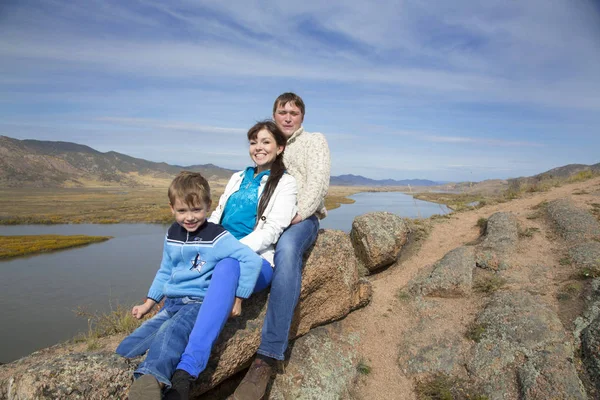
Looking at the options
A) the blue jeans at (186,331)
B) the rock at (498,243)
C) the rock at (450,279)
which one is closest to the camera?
the blue jeans at (186,331)

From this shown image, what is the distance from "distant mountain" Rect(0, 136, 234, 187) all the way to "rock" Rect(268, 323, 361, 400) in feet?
229

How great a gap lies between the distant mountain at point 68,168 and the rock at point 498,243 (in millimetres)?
68134

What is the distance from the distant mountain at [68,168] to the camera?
80.1 metres

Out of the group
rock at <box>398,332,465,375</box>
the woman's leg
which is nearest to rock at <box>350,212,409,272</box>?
rock at <box>398,332,465,375</box>

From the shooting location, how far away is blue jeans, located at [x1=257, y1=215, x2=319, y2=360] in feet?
12.1

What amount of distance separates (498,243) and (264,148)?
664 cm

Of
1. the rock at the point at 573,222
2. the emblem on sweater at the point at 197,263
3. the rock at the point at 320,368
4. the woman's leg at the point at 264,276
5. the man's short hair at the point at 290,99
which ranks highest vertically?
the man's short hair at the point at 290,99

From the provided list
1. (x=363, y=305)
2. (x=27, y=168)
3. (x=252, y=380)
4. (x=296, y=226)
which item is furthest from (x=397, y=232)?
(x=27, y=168)

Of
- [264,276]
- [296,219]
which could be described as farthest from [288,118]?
[264,276]

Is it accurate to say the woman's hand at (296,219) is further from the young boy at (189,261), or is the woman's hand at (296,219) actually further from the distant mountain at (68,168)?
the distant mountain at (68,168)

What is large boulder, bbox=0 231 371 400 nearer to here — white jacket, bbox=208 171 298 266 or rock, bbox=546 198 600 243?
white jacket, bbox=208 171 298 266

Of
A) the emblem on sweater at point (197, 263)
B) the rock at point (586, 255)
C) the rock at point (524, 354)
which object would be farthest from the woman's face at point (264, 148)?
the rock at point (586, 255)

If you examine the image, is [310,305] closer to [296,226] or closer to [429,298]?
[296,226]

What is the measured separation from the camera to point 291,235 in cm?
414
